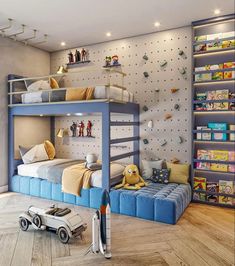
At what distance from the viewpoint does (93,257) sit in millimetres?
2244

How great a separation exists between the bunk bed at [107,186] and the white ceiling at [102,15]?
110cm

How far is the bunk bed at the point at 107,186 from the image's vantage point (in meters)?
3.09

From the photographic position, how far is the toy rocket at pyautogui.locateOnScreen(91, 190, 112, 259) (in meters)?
2.21

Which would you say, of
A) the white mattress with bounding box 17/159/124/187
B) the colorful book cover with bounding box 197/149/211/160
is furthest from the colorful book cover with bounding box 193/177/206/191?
the white mattress with bounding box 17/159/124/187

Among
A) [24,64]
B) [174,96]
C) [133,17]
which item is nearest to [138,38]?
[133,17]

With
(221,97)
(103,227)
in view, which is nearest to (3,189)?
(103,227)

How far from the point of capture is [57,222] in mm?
2561

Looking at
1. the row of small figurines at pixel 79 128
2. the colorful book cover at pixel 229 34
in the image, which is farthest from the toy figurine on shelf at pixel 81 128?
the colorful book cover at pixel 229 34

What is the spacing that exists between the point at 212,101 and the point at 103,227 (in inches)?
101

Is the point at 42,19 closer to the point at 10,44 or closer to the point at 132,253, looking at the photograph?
the point at 10,44

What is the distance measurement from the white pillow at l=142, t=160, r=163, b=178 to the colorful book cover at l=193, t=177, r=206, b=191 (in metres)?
0.61

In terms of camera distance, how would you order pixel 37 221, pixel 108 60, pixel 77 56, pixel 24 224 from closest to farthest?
pixel 37 221 < pixel 24 224 < pixel 108 60 < pixel 77 56

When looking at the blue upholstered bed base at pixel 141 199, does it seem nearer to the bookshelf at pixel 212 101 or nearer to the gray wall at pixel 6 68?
the bookshelf at pixel 212 101

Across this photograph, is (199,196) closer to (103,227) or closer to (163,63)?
(103,227)
